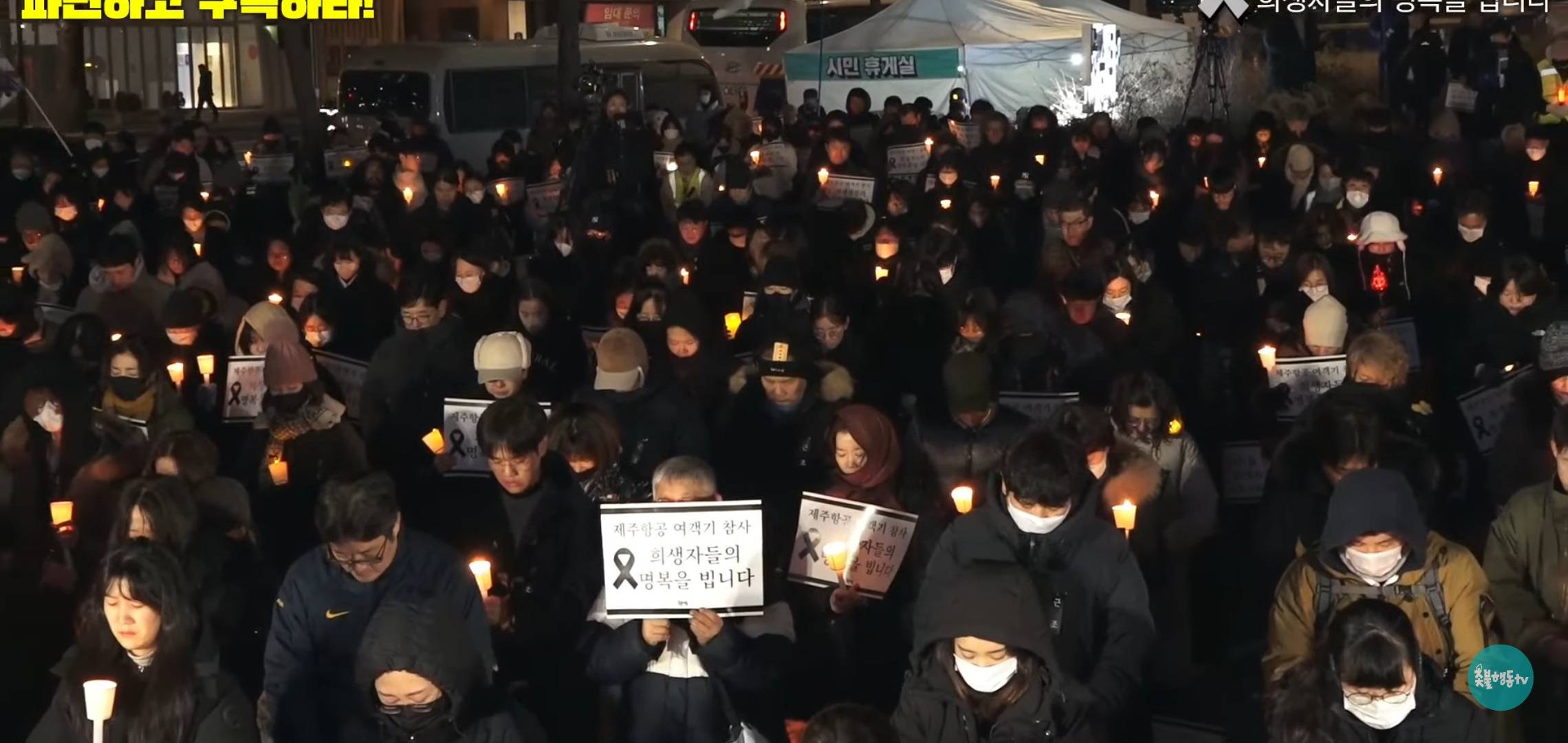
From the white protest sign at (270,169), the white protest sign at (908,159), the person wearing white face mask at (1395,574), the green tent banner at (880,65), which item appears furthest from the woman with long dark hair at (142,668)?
the green tent banner at (880,65)

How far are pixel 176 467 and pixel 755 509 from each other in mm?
1908

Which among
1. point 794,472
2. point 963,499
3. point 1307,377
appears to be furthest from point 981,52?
point 963,499

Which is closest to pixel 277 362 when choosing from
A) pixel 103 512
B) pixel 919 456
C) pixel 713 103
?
pixel 103 512

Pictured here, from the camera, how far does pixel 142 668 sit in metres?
5.12

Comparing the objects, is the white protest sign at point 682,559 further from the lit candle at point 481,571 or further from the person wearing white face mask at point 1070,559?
the lit candle at point 481,571

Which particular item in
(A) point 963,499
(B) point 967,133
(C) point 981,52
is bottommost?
(A) point 963,499

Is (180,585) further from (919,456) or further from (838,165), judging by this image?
(838,165)

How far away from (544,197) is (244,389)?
6961 millimetres

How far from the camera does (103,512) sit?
7.47 m

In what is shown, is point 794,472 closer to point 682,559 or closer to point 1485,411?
point 682,559

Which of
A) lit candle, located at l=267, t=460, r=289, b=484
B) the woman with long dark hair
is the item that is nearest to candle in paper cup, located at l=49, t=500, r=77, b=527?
lit candle, located at l=267, t=460, r=289, b=484

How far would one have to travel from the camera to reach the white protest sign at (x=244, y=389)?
893 cm

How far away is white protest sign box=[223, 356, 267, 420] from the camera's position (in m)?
8.93

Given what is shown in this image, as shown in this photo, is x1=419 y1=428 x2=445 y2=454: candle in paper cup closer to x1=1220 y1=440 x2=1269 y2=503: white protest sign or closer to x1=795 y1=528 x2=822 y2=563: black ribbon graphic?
x1=795 y1=528 x2=822 y2=563: black ribbon graphic
